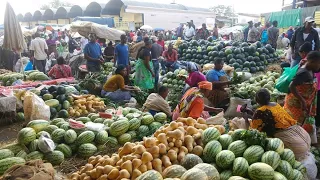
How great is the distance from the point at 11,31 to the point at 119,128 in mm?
5995

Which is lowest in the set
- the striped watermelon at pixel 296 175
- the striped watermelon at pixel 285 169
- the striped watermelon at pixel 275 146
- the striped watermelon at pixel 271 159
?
the striped watermelon at pixel 296 175

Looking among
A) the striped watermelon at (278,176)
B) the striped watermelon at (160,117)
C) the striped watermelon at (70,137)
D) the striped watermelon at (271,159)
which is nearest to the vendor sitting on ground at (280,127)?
the striped watermelon at (271,159)

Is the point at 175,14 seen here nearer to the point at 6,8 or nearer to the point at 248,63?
the point at 248,63

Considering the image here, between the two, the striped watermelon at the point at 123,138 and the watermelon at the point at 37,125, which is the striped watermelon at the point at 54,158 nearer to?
the watermelon at the point at 37,125

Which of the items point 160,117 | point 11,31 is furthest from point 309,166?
point 11,31

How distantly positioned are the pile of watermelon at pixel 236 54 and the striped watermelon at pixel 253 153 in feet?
26.0

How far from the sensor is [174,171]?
2.81m

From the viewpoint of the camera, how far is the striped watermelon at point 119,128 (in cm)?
464

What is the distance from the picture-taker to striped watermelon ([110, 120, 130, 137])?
4637mm

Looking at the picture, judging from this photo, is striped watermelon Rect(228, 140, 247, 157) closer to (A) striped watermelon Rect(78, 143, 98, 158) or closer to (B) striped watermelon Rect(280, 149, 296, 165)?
(B) striped watermelon Rect(280, 149, 296, 165)

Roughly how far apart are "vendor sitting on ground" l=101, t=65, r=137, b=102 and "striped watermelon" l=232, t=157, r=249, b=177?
15.9 feet

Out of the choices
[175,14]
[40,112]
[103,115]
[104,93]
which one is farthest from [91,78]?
[175,14]

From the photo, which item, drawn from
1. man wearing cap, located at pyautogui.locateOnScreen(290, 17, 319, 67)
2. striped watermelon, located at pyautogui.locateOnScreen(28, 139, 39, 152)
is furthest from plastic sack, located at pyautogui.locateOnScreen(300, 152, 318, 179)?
man wearing cap, located at pyautogui.locateOnScreen(290, 17, 319, 67)

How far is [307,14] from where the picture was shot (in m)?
18.8
